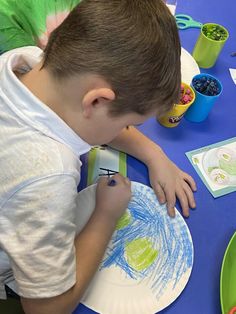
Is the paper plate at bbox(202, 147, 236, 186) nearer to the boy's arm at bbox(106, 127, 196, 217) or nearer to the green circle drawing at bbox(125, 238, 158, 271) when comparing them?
the boy's arm at bbox(106, 127, 196, 217)

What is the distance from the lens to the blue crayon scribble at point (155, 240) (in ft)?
2.16

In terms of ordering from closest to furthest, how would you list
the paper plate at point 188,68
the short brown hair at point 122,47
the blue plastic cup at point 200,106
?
the short brown hair at point 122,47
the blue plastic cup at point 200,106
the paper plate at point 188,68

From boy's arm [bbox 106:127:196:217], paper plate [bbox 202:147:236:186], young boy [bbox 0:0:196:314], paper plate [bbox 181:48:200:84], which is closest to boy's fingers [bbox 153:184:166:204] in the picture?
boy's arm [bbox 106:127:196:217]

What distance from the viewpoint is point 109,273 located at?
0.65m

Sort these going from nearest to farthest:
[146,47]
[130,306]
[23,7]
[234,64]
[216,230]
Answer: [146,47], [130,306], [216,230], [23,7], [234,64]

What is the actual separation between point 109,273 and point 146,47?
40 cm

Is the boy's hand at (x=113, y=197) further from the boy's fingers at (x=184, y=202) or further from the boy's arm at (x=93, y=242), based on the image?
the boy's fingers at (x=184, y=202)

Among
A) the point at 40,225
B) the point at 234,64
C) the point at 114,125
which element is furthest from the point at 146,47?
the point at 234,64

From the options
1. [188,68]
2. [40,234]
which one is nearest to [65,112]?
[40,234]

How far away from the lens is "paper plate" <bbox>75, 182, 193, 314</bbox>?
0.62 meters

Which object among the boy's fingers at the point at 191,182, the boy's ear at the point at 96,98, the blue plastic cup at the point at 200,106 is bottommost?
the boy's fingers at the point at 191,182

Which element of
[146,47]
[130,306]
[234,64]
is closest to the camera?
[146,47]

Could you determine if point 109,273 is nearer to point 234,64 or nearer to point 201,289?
point 201,289

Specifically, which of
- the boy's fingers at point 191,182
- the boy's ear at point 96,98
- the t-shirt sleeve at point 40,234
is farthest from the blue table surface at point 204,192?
the boy's ear at point 96,98
